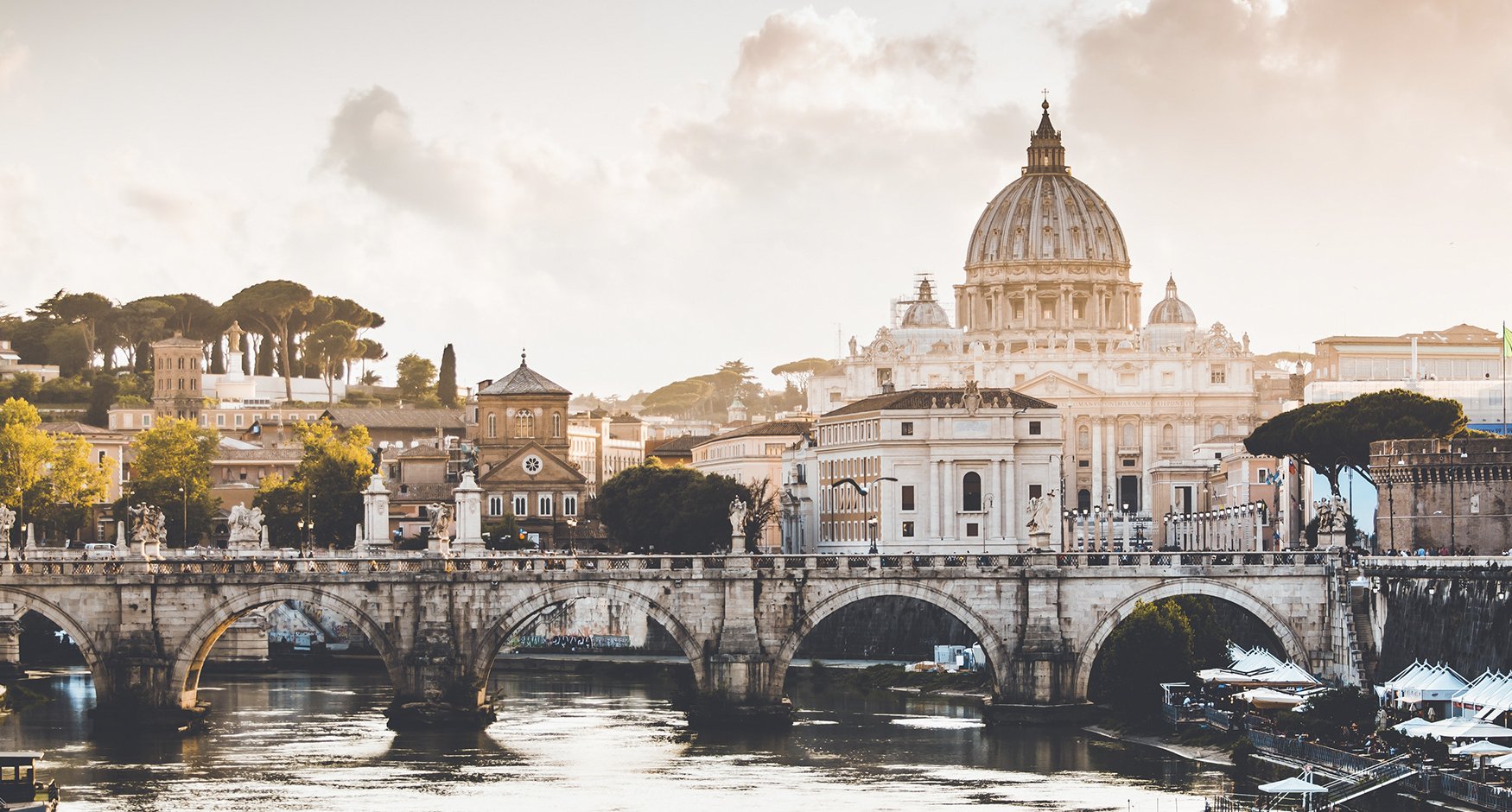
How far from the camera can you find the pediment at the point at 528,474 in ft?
469

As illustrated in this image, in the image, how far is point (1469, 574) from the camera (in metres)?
65.2

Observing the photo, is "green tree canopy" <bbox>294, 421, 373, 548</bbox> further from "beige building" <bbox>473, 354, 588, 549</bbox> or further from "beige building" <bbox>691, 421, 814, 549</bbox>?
"beige building" <bbox>691, 421, 814, 549</bbox>

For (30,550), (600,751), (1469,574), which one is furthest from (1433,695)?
(30,550)

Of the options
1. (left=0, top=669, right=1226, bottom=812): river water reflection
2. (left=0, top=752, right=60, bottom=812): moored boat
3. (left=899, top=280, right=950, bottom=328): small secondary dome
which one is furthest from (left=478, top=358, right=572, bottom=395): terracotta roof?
(left=0, top=752, right=60, bottom=812): moored boat

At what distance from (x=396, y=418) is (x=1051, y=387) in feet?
131

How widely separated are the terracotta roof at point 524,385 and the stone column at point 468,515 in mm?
59851

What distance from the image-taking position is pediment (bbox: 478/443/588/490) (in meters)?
143

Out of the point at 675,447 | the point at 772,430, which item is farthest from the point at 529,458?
the point at 675,447

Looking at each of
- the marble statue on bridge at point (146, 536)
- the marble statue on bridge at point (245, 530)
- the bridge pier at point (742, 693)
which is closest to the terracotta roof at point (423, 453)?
the marble statue on bridge at point (245, 530)

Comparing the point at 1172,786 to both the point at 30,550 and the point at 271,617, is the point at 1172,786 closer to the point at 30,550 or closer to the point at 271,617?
the point at 30,550

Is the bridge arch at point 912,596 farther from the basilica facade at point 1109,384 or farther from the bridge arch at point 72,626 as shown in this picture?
the basilica facade at point 1109,384

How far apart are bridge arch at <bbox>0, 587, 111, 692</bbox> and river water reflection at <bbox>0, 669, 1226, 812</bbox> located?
1.51m

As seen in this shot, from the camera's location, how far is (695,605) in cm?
7425

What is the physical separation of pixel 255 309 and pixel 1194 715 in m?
137
